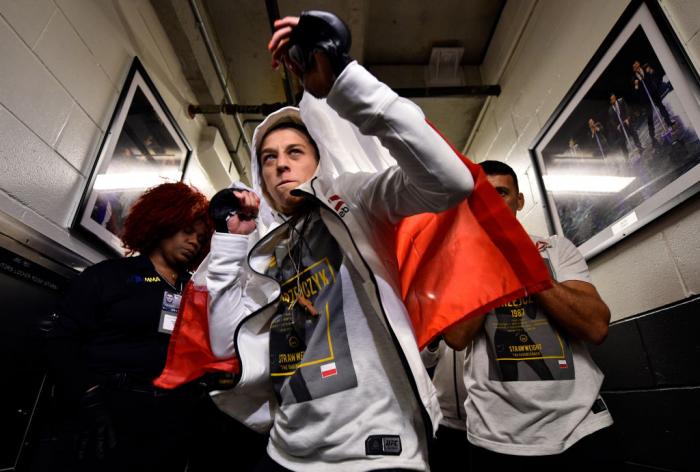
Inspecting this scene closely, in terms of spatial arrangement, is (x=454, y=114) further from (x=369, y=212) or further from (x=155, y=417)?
(x=155, y=417)

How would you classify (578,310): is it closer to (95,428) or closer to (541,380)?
(541,380)

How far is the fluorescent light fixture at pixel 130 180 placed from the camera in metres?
1.75

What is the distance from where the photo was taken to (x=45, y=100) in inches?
56.4

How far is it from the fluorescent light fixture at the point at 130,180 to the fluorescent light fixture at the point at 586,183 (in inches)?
97.5

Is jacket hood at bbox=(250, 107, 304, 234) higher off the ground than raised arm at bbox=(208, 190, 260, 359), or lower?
higher

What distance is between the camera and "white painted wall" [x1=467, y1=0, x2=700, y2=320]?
128cm

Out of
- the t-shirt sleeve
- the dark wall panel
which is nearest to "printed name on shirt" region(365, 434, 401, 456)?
the t-shirt sleeve

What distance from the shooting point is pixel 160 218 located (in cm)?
174

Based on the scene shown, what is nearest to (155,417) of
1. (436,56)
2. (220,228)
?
(220,228)

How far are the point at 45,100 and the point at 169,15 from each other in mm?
1446

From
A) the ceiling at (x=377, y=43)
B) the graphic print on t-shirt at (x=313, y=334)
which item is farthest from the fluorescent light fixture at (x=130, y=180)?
the graphic print on t-shirt at (x=313, y=334)

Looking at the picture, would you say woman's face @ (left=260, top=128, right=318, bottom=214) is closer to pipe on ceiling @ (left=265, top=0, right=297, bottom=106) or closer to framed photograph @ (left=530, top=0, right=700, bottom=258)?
framed photograph @ (left=530, top=0, right=700, bottom=258)

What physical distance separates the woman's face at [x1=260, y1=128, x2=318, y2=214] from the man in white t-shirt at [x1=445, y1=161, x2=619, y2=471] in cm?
71

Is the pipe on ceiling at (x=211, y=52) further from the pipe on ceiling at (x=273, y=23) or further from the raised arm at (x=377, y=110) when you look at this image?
the raised arm at (x=377, y=110)
